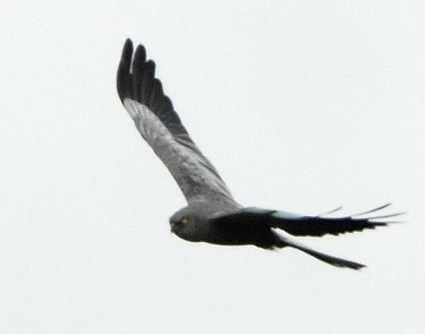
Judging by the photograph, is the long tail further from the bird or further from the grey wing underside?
the grey wing underside

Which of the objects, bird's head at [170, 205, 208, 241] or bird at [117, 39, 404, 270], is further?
bird's head at [170, 205, 208, 241]

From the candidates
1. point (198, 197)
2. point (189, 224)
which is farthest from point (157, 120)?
point (189, 224)

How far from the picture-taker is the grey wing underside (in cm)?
1886

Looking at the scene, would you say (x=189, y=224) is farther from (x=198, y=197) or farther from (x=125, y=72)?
(x=125, y=72)

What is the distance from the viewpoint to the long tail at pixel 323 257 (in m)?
15.5

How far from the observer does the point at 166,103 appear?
2028cm

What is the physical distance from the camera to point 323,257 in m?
15.7

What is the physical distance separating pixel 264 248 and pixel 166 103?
445 centimetres

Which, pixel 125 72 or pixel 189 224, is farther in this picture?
pixel 125 72

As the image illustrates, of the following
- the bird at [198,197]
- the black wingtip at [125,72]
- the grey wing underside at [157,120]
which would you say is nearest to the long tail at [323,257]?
the bird at [198,197]

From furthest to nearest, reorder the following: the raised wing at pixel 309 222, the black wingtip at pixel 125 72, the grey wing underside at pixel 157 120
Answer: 1. the black wingtip at pixel 125 72
2. the grey wing underside at pixel 157 120
3. the raised wing at pixel 309 222

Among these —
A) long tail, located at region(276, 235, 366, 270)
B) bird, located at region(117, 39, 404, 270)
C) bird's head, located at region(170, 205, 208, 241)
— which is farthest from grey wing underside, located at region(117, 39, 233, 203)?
long tail, located at region(276, 235, 366, 270)

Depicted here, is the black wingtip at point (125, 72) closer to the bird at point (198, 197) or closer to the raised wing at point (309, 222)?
the bird at point (198, 197)

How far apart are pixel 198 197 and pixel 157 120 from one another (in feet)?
8.04
